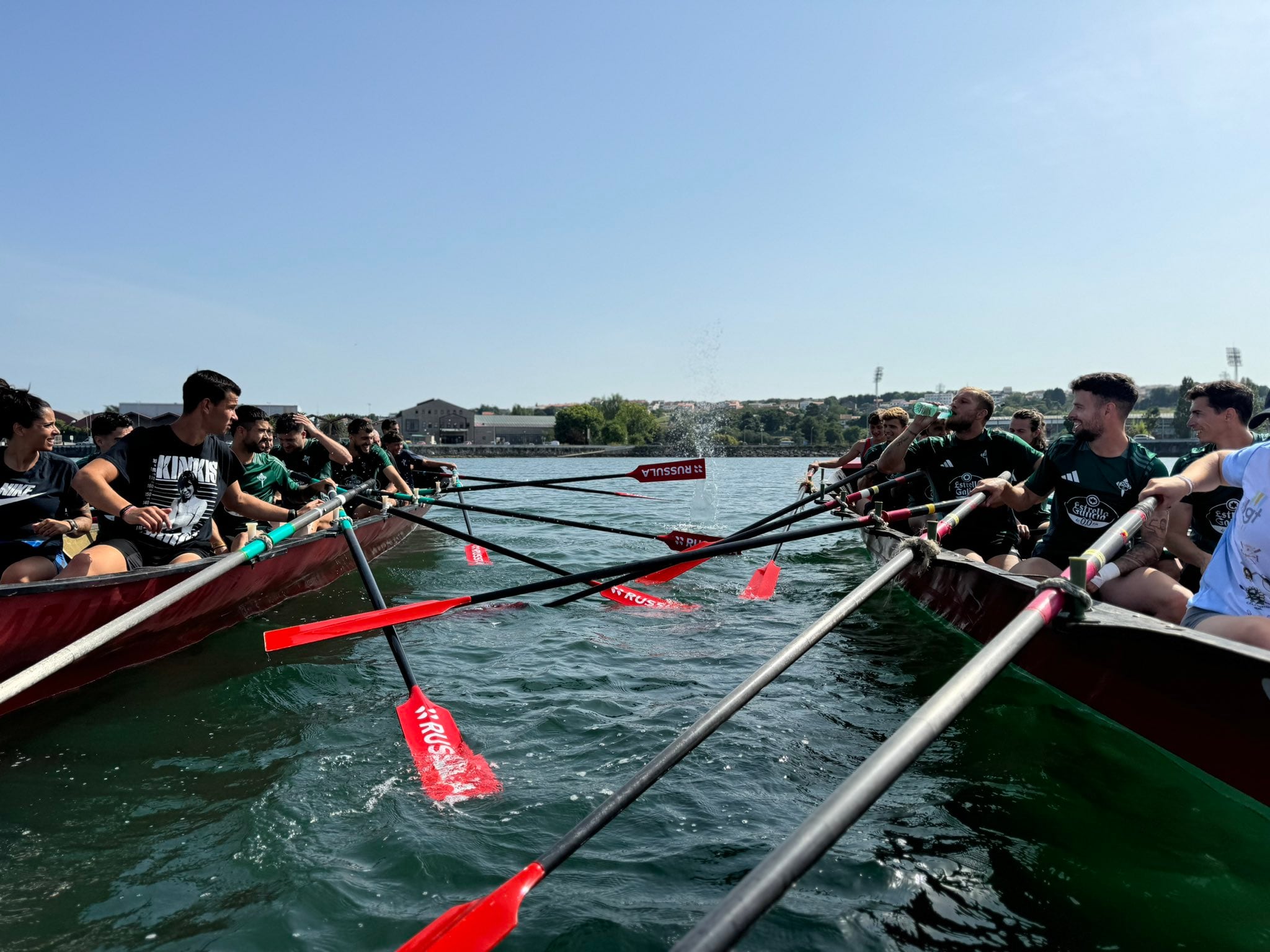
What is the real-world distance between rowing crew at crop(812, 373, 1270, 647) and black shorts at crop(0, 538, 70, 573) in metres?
6.06

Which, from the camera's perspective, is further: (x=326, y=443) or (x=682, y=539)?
(x=326, y=443)

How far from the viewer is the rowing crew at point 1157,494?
9.57 ft

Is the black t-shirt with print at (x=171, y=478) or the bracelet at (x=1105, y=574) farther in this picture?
the black t-shirt with print at (x=171, y=478)

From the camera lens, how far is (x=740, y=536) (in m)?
7.92

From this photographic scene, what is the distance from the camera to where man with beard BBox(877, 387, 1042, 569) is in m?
6.37

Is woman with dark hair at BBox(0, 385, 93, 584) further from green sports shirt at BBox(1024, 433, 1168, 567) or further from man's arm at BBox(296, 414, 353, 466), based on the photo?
green sports shirt at BBox(1024, 433, 1168, 567)

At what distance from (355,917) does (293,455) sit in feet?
24.3

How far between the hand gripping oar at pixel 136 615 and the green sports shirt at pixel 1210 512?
18.2 feet

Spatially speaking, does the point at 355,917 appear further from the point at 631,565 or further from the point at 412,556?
the point at 412,556

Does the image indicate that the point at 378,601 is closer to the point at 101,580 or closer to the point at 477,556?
the point at 101,580

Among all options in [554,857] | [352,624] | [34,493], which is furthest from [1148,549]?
[34,493]

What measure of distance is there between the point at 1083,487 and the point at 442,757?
4043 millimetres

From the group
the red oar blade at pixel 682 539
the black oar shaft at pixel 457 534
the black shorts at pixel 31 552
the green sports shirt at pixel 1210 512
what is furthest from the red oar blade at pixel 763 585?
the black shorts at pixel 31 552

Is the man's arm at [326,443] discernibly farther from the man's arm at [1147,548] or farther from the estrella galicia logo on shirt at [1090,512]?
the man's arm at [1147,548]
